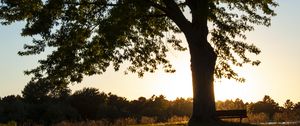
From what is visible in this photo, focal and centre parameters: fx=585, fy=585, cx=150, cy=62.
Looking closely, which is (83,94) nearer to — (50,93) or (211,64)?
(50,93)

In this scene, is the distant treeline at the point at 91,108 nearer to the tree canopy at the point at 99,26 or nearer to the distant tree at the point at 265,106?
the distant tree at the point at 265,106

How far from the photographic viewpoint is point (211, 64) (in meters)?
34.5

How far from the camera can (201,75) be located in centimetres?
3406

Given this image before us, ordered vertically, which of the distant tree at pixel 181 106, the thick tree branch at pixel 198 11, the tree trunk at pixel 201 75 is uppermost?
Answer: the distant tree at pixel 181 106

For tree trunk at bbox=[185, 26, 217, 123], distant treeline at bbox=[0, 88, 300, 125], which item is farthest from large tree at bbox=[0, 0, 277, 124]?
distant treeline at bbox=[0, 88, 300, 125]

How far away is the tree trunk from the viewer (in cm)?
3391

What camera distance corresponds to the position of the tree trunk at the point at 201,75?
33.9 meters

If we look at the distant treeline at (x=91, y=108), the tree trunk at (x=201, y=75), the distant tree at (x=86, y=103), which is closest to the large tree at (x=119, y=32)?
the tree trunk at (x=201, y=75)

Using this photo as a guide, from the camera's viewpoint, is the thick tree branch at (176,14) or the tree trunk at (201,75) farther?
the thick tree branch at (176,14)

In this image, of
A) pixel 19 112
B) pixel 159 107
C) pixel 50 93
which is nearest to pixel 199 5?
pixel 19 112

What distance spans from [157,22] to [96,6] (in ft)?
18.1

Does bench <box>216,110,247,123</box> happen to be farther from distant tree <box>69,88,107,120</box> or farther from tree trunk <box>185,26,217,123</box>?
distant tree <box>69,88,107,120</box>

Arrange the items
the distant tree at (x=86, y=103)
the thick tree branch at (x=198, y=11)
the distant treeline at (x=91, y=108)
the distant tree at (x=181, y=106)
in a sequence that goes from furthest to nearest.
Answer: the distant tree at (x=181, y=106) → the distant tree at (x=86, y=103) → the distant treeline at (x=91, y=108) → the thick tree branch at (x=198, y=11)

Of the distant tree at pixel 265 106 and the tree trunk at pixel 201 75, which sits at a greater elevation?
the distant tree at pixel 265 106
